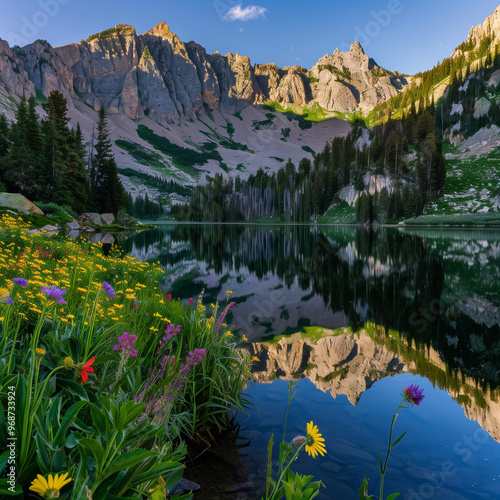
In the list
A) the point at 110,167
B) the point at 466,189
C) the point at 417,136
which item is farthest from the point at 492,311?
the point at 417,136

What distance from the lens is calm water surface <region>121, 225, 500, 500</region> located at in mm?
3918

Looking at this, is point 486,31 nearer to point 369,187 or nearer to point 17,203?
point 369,187

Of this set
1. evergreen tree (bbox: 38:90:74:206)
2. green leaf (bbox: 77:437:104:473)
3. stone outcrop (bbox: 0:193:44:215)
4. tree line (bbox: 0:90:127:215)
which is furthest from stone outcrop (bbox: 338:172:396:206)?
green leaf (bbox: 77:437:104:473)

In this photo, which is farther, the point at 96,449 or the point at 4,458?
the point at 4,458

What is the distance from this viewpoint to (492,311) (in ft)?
35.3

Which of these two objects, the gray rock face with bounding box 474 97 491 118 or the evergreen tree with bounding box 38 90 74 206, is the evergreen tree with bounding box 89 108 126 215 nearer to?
the evergreen tree with bounding box 38 90 74 206

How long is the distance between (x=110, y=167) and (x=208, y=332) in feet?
233

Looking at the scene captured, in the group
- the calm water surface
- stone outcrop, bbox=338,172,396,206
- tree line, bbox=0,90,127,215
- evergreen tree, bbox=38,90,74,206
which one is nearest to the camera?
the calm water surface

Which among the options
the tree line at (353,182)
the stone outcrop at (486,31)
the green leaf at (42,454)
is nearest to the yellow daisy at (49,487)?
the green leaf at (42,454)

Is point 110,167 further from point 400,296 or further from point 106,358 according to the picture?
point 106,358

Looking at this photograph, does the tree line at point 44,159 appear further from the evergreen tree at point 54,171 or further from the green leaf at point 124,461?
the green leaf at point 124,461

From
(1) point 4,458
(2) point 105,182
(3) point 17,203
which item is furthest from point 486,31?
(1) point 4,458

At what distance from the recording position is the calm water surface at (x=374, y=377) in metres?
3.92

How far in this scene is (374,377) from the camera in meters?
6.38
